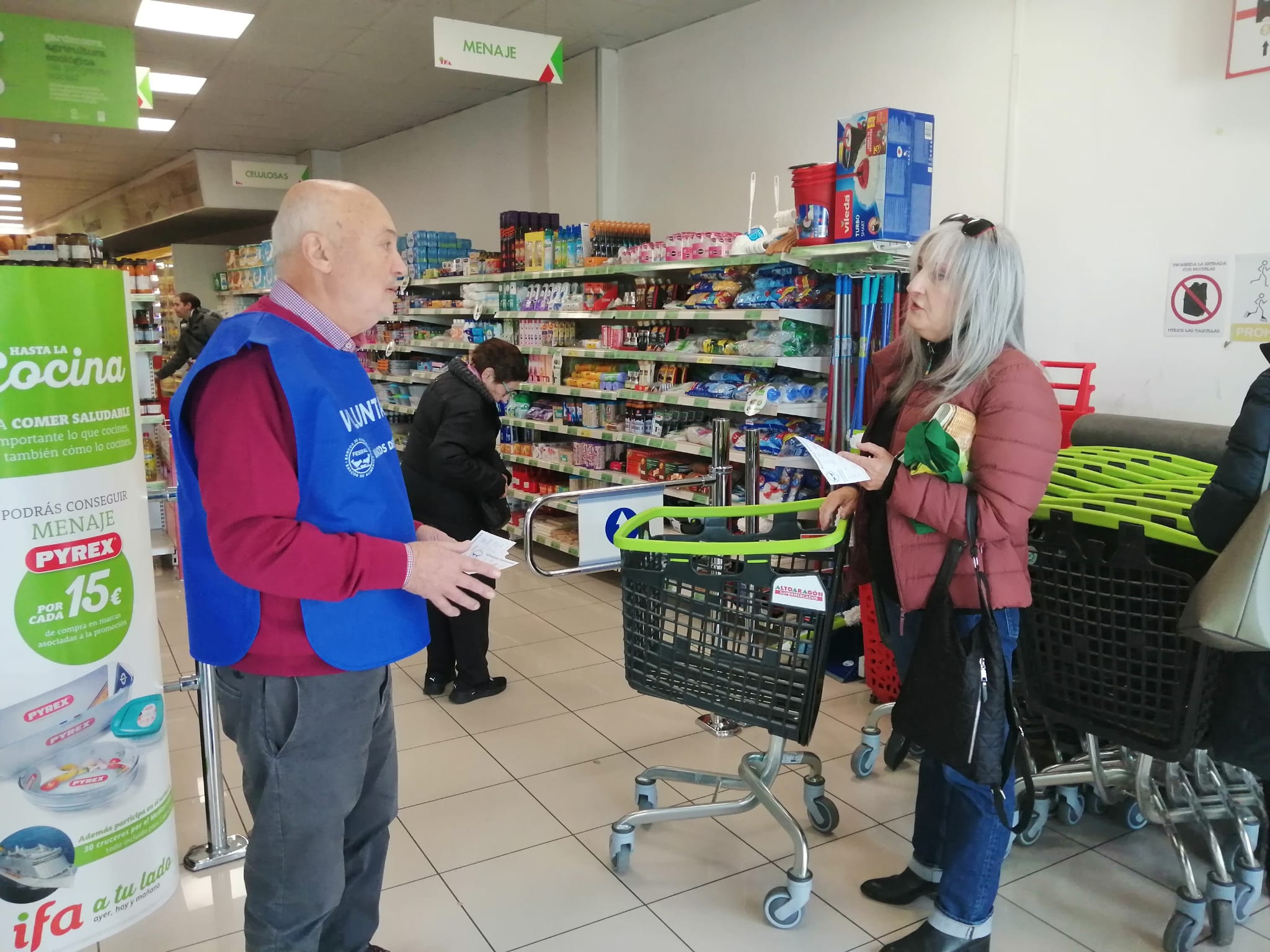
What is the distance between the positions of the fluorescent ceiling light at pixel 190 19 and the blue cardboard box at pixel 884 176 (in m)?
4.79

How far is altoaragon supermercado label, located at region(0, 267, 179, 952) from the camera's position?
6.53 ft

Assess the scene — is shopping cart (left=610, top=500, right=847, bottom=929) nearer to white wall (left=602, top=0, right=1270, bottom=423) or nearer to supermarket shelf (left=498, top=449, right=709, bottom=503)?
supermarket shelf (left=498, top=449, right=709, bottom=503)

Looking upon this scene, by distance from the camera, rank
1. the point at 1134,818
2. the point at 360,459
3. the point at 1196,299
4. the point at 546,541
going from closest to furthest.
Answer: the point at 360,459
the point at 1134,818
the point at 1196,299
the point at 546,541

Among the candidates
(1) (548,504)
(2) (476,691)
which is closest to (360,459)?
(2) (476,691)

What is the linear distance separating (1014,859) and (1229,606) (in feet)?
4.34

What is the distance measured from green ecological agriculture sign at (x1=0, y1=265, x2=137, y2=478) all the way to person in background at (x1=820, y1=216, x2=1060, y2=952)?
1832mm

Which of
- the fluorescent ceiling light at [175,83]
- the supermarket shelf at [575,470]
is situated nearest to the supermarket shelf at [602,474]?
the supermarket shelf at [575,470]

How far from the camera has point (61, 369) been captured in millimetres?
2033

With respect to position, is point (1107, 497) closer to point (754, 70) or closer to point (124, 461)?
point (124, 461)

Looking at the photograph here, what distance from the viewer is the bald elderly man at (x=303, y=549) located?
5.38 feet

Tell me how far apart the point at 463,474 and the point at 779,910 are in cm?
217

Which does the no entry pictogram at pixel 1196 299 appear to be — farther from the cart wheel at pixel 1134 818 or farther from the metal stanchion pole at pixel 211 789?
the metal stanchion pole at pixel 211 789

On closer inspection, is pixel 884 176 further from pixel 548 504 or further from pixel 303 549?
pixel 548 504

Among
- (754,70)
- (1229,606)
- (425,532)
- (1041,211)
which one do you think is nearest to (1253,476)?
(1229,606)
